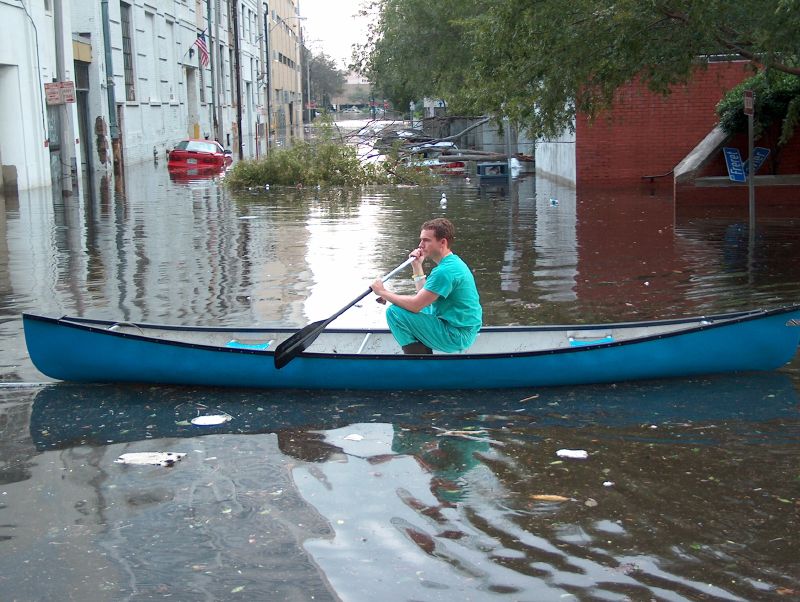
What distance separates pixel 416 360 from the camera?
7.85 m

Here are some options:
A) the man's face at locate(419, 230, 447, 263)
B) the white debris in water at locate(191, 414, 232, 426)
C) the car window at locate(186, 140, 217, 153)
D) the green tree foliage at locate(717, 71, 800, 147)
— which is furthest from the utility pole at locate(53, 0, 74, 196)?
the white debris in water at locate(191, 414, 232, 426)

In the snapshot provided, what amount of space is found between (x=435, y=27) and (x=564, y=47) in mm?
26384

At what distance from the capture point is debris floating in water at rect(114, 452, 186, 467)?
655 centimetres

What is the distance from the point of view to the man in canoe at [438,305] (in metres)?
8.00

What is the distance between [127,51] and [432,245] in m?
39.9

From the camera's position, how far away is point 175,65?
178 ft

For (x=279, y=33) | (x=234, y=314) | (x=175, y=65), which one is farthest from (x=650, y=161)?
(x=279, y=33)

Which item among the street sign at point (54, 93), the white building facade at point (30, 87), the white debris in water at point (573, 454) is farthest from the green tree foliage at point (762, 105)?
the white building facade at point (30, 87)

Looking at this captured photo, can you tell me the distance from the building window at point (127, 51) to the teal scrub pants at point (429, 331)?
1520 inches

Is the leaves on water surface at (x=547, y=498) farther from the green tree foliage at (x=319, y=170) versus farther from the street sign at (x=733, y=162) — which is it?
the green tree foliage at (x=319, y=170)

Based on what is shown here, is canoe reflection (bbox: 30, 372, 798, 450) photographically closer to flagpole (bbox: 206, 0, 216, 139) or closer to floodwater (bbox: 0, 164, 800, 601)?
floodwater (bbox: 0, 164, 800, 601)

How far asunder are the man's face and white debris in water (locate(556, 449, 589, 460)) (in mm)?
2008

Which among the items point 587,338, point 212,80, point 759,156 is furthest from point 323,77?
point 587,338

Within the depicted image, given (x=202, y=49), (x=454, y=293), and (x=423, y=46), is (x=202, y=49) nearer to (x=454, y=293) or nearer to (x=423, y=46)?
(x=423, y=46)
